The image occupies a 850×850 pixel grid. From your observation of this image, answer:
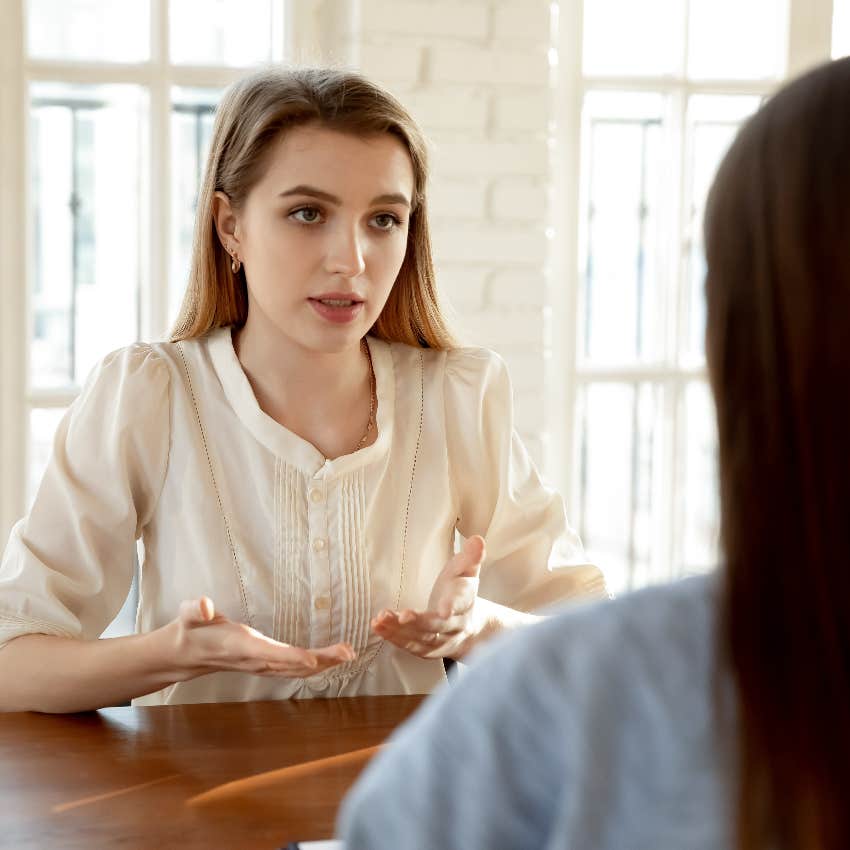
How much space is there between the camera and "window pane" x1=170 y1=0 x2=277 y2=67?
112 inches

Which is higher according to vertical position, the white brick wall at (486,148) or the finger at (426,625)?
the white brick wall at (486,148)

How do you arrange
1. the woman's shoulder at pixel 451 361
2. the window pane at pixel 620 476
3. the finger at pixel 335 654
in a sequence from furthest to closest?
the window pane at pixel 620 476, the woman's shoulder at pixel 451 361, the finger at pixel 335 654

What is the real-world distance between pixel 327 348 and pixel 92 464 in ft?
1.07

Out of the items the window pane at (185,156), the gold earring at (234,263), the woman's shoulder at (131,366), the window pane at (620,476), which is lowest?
the window pane at (620,476)

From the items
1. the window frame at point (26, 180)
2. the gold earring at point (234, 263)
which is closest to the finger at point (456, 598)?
the gold earring at point (234, 263)

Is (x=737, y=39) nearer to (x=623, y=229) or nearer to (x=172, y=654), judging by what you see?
(x=623, y=229)

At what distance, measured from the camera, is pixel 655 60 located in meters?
3.18

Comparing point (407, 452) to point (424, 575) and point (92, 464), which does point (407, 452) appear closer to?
point (424, 575)

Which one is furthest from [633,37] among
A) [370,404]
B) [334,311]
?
[334,311]

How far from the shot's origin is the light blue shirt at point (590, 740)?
50cm

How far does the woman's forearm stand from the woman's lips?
17.2 inches

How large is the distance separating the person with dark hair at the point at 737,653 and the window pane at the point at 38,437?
96.8 inches

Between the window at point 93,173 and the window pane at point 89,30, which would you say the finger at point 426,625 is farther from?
the window pane at point 89,30

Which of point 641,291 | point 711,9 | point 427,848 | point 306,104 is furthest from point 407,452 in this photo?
point 711,9
